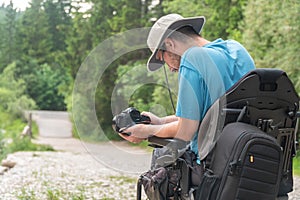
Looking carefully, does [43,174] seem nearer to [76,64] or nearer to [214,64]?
[214,64]

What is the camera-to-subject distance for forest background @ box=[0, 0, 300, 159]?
9.58 metres

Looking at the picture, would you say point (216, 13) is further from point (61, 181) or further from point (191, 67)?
point (191, 67)

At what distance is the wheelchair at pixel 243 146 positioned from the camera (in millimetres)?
2193

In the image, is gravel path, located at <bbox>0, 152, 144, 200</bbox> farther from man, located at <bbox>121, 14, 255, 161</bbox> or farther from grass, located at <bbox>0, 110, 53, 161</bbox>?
man, located at <bbox>121, 14, 255, 161</bbox>

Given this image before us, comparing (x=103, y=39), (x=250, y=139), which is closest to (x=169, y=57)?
(x=250, y=139)

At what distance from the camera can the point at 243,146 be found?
2166 millimetres

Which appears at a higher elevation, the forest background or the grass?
the forest background

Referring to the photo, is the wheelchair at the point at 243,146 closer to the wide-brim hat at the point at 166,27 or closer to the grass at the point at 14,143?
the wide-brim hat at the point at 166,27

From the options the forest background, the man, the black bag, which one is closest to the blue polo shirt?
the man

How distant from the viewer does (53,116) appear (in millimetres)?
30109

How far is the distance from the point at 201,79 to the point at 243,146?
35 cm

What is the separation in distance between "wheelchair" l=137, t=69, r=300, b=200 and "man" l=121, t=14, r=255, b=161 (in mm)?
50

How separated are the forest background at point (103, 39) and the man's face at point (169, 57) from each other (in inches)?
18.3

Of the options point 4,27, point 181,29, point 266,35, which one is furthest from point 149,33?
point 4,27
